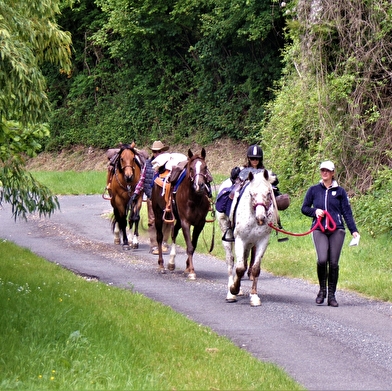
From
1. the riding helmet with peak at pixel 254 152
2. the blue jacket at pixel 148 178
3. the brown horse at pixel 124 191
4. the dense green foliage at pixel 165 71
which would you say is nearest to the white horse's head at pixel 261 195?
the riding helmet with peak at pixel 254 152

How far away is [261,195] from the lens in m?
12.9

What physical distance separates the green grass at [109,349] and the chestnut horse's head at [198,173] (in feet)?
10.5

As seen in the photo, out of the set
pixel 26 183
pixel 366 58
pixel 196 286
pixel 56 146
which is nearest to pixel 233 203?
pixel 196 286

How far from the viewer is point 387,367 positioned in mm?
9633

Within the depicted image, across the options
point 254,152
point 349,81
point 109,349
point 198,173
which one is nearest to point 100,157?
point 349,81

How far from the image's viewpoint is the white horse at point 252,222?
1293 centimetres

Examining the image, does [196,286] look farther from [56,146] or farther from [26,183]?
[56,146]

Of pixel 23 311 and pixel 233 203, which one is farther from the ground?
pixel 233 203

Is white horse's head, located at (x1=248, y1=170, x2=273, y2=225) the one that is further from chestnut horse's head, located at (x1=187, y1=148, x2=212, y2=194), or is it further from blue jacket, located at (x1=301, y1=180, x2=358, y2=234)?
chestnut horse's head, located at (x1=187, y1=148, x2=212, y2=194)

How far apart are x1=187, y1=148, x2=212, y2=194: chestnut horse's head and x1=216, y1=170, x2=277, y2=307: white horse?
69.9 inches

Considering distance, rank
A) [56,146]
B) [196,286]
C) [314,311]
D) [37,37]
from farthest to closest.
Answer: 1. [56,146]
2. [196,286]
3. [37,37]
4. [314,311]

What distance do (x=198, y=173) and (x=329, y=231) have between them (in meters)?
3.08

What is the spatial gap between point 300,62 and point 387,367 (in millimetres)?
16239

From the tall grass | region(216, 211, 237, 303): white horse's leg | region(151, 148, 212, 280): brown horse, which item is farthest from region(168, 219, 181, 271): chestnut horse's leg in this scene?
region(216, 211, 237, 303): white horse's leg
